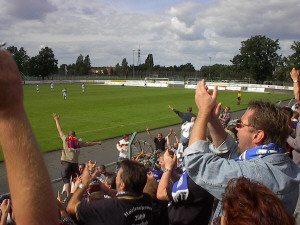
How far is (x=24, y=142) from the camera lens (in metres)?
0.97

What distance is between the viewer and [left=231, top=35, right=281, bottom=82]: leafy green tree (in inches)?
3575

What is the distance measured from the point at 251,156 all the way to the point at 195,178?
567 millimetres

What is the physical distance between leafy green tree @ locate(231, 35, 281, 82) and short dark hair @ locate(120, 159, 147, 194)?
313ft

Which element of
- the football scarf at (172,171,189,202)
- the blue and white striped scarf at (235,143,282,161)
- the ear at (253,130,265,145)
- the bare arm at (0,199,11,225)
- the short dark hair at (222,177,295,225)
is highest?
Result: the ear at (253,130,265,145)

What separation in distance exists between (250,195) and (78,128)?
59.5 ft

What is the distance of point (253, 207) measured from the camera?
148 cm

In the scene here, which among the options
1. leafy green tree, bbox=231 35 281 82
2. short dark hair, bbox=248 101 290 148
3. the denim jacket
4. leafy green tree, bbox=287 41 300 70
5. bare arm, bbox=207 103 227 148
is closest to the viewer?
the denim jacket

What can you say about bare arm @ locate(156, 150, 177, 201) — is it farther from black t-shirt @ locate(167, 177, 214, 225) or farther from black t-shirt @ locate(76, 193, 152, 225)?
black t-shirt @ locate(76, 193, 152, 225)

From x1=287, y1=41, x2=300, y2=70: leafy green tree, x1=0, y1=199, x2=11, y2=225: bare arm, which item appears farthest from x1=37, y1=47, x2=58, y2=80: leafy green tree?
x1=0, y1=199, x2=11, y2=225: bare arm

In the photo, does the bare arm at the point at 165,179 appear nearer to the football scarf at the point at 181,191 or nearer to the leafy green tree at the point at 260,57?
the football scarf at the point at 181,191

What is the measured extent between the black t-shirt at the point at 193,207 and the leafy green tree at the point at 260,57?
313 feet

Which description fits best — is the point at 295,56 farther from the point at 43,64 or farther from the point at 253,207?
the point at 43,64

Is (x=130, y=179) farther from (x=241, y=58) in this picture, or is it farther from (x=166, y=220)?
(x=241, y=58)

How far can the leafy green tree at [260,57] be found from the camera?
9081 centimetres
